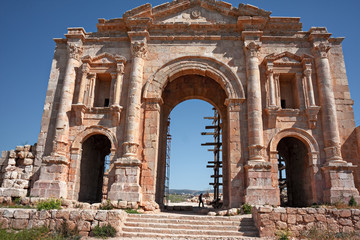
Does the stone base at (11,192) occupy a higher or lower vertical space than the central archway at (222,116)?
lower

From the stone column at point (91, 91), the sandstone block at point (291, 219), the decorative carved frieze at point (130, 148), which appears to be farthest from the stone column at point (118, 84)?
the sandstone block at point (291, 219)

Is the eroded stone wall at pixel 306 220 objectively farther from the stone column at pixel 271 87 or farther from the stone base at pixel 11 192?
the stone base at pixel 11 192

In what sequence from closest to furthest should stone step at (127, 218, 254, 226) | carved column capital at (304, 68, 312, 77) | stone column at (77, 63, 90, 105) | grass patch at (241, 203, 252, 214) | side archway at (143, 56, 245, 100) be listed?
1. stone step at (127, 218, 254, 226)
2. grass patch at (241, 203, 252, 214)
3. carved column capital at (304, 68, 312, 77)
4. side archway at (143, 56, 245, 100)
5. stone column at (77, 63, 90, 105)

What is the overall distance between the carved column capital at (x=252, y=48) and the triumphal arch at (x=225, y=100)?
0.18 feet

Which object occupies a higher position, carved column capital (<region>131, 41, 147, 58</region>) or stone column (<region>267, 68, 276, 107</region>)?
carved column capital (<region>131, 41, 147, 58</region>)

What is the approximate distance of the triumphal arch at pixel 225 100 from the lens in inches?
528

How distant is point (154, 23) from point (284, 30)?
24.0ft

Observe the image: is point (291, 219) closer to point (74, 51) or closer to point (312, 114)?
point (312, 114)

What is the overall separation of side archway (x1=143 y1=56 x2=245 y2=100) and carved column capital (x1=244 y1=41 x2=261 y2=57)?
1.32 m

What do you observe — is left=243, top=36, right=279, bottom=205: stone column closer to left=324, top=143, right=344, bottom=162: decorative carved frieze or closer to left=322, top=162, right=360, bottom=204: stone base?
left=322, top=162, right=360, bottom=204: stone base

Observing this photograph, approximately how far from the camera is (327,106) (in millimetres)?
14141

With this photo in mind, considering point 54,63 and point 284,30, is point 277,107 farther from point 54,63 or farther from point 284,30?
point 54,63

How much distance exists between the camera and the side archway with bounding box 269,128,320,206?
13655 millimetres

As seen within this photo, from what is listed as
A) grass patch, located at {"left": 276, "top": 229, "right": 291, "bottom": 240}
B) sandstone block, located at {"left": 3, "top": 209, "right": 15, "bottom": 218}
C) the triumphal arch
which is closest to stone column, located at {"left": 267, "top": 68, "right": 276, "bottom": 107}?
the triumphal arch
